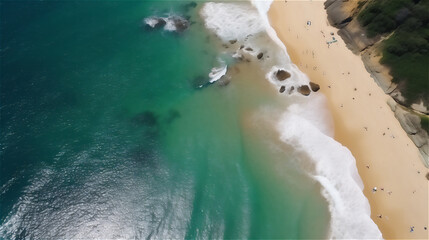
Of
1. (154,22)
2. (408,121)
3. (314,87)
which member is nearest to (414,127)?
(408,121)

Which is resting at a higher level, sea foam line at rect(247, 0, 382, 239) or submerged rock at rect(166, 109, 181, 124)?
sea foam line at rect(247, 0, 382, 239)

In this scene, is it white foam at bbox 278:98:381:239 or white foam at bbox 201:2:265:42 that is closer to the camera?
white foam at bbox 278:98:381:239

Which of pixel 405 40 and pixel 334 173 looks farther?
pixel 405 40

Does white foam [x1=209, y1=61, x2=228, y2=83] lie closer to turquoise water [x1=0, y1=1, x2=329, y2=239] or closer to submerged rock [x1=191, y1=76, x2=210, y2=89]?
submerged rock [x1=191, y1=76, x2=210, y2=89]

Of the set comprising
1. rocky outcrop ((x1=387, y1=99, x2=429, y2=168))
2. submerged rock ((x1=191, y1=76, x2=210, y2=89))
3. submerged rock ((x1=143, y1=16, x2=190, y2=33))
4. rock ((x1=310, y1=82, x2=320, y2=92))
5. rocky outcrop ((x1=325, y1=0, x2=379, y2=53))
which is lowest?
submerged rock ((x1=191, y1=76, x2=210, y2=89))

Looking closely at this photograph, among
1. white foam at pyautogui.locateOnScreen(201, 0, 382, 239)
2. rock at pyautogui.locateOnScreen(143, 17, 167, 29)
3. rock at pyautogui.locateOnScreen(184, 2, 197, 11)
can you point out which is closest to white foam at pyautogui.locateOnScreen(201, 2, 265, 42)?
white foam at pyautogui.locateOnScreen(201, 0, 382, 239)

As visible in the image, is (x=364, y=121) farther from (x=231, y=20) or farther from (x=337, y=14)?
(x=231, y=20)

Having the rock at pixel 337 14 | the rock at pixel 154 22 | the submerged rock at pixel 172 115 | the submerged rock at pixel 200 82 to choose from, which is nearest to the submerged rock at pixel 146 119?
the submerged rock at pixel 172 115

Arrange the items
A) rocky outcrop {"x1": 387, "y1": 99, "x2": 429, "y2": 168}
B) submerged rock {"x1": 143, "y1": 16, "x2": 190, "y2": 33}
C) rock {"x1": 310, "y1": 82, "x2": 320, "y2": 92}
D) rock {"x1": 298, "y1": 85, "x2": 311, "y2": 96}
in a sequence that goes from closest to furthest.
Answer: rocky outcrop {"x1": 387, "y1": 99, "x2": 429, "y2": 168} < rock {"x1": 298, "y1": 85, "x2": 311, "y2": 96} < rock {"x1": 310, "y1": 82, "x2": 320, "y2": 92} < submerged rock {"x1": 143, "y1": 16, "x2": 190, "y2": 33}
